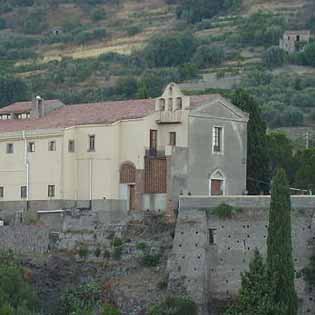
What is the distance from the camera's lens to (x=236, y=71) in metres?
121

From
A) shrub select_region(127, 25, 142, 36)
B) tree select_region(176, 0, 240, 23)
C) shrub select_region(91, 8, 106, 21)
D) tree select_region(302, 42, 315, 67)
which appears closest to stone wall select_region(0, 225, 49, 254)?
tree select_region(302, 42, 315, 67)

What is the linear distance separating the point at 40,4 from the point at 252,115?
119 metres

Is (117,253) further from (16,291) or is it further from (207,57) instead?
(207,57)

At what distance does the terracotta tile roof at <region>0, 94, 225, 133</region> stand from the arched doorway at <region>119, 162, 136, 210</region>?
2.20m

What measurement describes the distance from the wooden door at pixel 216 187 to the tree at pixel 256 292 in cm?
857

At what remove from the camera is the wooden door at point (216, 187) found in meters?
59.3

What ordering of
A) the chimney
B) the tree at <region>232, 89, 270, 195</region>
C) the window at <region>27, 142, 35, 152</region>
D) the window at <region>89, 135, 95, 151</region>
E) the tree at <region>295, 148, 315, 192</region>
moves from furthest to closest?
the tree at <region>295, 148, 315, 192</region> → the chimney → the tree at <region>232, 89, 270, 195</region> → the window at <region>27, 142, 35, 152</region> → the window at <region>89, 135, 95, 151</region>

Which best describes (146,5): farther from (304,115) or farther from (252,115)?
(252,115)

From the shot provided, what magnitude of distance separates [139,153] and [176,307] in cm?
894

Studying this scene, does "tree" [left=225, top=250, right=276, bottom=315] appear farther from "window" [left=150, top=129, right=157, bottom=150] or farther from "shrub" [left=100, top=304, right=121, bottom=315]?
"window" [left=150, top=129, right=157, bottom=150]

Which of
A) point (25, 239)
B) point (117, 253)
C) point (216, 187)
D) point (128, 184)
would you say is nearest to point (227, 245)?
point (117, 253)

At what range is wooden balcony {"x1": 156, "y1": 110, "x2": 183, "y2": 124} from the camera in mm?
58531

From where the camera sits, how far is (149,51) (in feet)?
423

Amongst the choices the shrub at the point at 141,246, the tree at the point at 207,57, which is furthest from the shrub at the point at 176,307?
the tree at the point at 207,57
